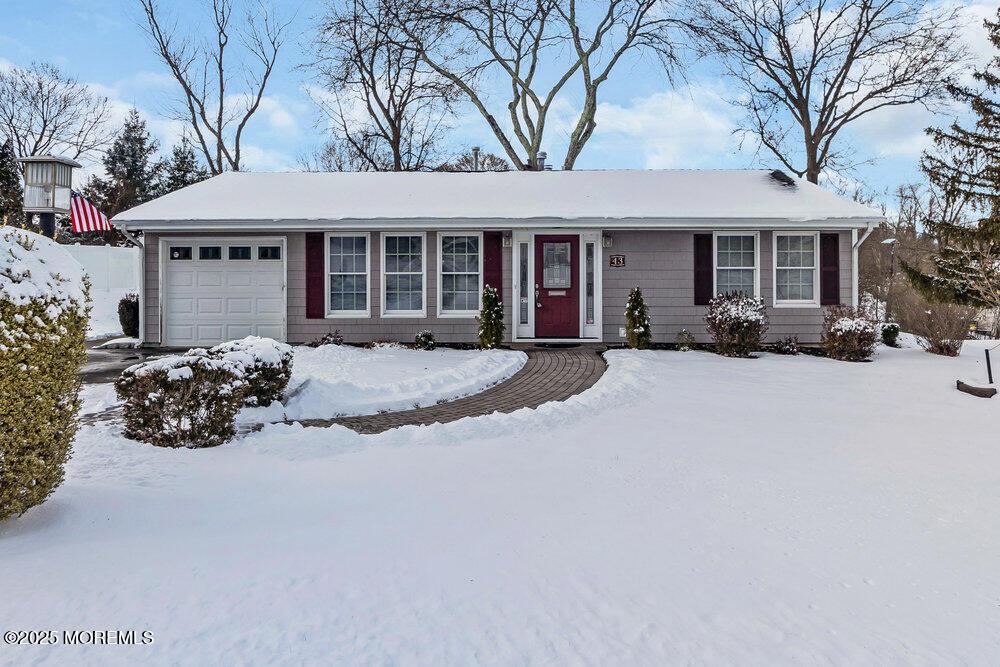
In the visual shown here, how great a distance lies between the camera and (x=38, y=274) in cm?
309

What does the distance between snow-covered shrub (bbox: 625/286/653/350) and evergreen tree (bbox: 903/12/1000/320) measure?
280 inches

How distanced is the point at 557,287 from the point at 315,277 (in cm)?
473

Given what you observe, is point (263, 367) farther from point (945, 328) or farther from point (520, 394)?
point (945, 328)

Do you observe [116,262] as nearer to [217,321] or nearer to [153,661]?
[217,321]

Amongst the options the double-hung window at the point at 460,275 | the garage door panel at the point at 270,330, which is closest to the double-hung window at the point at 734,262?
the double-hung window at the point at 460,275

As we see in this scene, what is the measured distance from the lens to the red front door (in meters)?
11.8

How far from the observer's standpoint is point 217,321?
11938 millimetres

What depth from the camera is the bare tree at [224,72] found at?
76.6 ft

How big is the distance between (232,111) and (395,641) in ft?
84.4

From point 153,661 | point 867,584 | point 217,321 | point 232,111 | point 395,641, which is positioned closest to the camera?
point 153,661

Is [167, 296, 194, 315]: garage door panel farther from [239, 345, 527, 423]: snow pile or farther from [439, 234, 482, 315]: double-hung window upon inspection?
[439, 234, 482, 315]: double-hung window

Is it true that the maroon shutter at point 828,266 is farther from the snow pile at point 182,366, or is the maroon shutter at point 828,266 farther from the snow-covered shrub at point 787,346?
the snow pile at point 182,366

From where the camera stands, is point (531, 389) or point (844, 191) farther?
point (844, 191)

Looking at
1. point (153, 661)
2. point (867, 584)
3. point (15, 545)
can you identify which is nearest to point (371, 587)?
point (153, 661)
